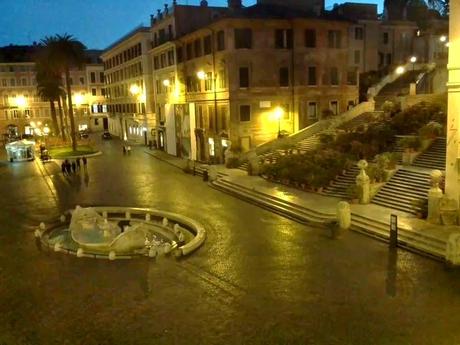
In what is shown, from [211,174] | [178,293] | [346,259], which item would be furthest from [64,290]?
[211,174]

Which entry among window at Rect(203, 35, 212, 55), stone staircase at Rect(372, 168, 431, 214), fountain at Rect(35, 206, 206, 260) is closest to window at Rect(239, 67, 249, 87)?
window at Rect(203, 35, 212, 55)

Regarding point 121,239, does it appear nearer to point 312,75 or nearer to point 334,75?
point 312,75

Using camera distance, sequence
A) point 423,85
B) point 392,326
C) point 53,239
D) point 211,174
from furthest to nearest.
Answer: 1. point 423,85
2. point 211,174
3. point 53,239
4. point 392,326

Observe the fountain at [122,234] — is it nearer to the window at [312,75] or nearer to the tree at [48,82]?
the window at [312,75]

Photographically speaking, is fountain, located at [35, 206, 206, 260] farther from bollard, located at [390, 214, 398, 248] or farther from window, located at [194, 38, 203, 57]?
window, located at [194, 38, 203, 57]

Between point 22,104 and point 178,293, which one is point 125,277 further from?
point 22,104

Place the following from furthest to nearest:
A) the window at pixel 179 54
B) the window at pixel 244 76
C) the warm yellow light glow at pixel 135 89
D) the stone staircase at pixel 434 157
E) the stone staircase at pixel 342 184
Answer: the warm yellow light glow at pixel 135 89
the window at pixel 179 54
the window at pixel 244 76
the stone staircase at pixel 342 184
the stone staircase at pixel 434 157

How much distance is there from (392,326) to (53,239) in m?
15.7

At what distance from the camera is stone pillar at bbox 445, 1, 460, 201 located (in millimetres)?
18828

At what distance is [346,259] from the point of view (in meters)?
17.1

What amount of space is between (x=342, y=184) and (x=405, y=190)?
4.27m

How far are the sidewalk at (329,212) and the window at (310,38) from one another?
13.8 metres

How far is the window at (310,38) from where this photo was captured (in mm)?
40219

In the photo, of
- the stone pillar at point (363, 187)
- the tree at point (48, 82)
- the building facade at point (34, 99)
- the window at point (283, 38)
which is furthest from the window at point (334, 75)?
the building facade at point (34, 99)
